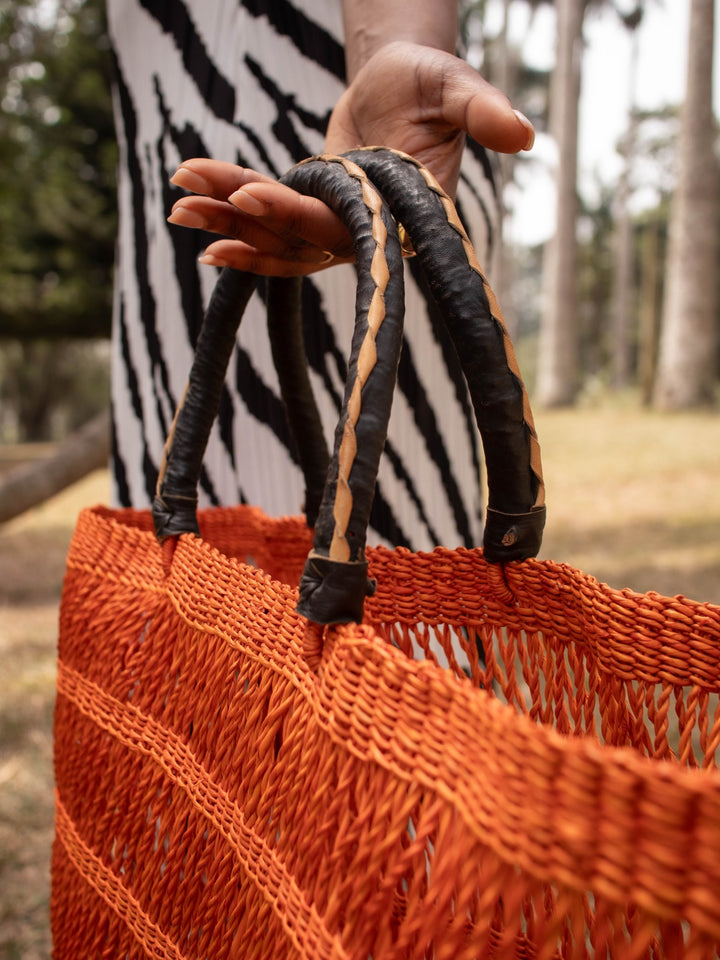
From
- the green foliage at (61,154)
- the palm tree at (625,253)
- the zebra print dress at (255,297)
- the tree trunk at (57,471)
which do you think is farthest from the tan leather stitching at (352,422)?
the palm tree at (625,253)

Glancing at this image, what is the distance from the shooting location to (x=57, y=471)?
2.26m

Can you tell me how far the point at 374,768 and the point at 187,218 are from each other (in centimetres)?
38

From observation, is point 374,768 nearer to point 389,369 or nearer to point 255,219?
point 389,369

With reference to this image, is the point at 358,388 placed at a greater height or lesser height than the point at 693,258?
lesser

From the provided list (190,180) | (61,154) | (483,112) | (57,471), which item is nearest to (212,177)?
(190,180)

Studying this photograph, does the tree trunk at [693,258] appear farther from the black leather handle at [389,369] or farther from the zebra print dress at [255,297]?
the black leather handle at [389,369]

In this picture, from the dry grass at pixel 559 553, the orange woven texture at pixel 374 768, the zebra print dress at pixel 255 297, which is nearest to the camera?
the orange woven texture at pixel 374 768

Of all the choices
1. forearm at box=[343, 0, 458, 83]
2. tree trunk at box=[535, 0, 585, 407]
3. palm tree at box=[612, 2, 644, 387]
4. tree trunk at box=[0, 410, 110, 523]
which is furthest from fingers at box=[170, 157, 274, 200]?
palm tree at box=[612, 2, 644, 387]

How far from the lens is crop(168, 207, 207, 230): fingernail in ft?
1.70

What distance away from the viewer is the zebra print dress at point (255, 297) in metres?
0.84

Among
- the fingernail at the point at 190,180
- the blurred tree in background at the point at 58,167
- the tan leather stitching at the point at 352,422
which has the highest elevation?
the blurred tree in background at the point at 58,167

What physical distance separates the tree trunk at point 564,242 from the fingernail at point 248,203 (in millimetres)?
10390

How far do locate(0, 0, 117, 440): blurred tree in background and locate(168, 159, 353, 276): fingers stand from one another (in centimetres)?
297

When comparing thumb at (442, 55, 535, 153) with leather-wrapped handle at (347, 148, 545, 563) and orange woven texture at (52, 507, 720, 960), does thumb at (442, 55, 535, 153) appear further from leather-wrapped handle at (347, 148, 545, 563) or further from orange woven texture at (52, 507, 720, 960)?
orange woven texture at (52, 507, 720, 960)
